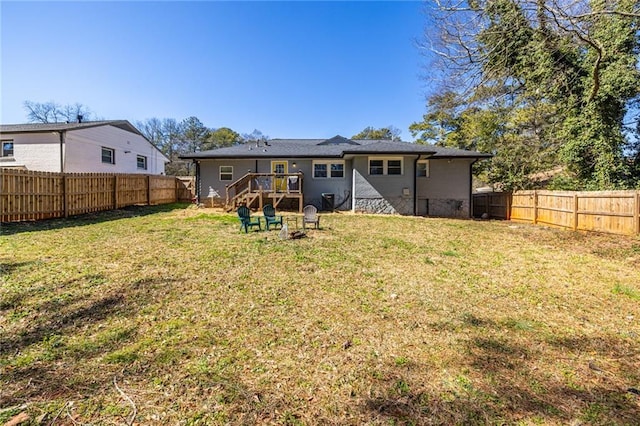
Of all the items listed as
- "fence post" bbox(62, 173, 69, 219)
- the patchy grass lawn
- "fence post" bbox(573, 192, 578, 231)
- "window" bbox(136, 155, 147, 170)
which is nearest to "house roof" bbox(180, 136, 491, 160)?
"fence post" bbox(573, 192, 578, 231)

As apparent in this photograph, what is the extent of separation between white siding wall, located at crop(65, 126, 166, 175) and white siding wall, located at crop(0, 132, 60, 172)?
773 millimetres

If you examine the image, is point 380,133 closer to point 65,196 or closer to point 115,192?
point 115,192

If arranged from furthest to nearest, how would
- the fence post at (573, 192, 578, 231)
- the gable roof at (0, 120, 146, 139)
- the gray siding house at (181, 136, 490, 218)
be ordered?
the gable roof at (0, 120, 146, 139) → the gray siding house at (181, 136, 490, 218) → the fence post at (573, 192, 578, 231)

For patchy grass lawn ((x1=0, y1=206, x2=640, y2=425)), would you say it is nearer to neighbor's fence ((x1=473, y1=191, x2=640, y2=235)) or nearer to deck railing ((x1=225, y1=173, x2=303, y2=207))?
neighbor's fence ((x1=473, y1=191, x2=640, y2=235))

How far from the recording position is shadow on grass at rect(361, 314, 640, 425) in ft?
6.82

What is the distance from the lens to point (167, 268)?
17.4 feet

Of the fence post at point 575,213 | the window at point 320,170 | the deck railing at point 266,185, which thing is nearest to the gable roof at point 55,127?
the deck railing at point 266,185

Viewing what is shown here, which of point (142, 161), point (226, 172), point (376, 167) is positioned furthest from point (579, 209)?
point (142, 161)

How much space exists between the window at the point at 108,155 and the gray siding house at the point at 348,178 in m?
7.31

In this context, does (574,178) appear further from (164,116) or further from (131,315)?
(164,116)

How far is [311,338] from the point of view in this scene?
312 centimetres

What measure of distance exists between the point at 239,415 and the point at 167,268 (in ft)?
13.1

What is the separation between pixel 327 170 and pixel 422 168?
5634 millimetres

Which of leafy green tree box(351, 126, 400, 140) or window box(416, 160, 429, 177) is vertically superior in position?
leafy green tree box(351, 126, 400, 140)
